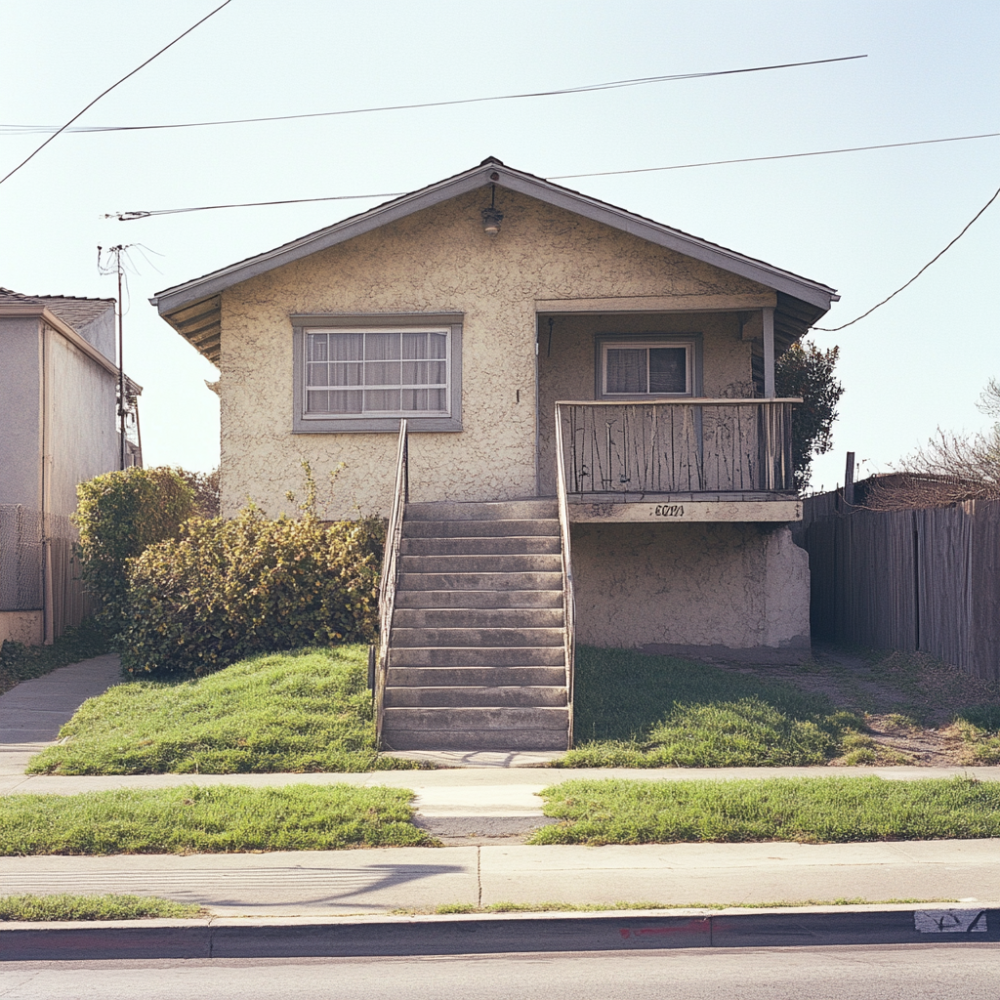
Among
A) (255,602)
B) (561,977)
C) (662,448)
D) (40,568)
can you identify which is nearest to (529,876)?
(561,977)

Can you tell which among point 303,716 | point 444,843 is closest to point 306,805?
point 444,843

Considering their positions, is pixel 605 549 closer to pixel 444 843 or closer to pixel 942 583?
pixel 942 583

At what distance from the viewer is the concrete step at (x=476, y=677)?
11.0m

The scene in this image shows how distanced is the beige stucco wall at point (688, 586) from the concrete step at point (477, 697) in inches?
160

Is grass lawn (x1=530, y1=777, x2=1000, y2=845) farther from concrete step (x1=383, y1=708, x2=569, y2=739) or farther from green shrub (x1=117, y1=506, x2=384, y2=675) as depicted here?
green shrub (x1=117, y1=506, x2=384, y2=675)

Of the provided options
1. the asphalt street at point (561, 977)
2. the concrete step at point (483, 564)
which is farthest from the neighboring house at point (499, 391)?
the asphalt street at point (561, 977)

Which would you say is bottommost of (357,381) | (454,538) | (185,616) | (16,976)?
(16,976)

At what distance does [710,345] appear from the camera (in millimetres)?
15836

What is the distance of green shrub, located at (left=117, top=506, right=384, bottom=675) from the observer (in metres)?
13.1

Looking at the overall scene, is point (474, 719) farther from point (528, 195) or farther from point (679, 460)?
point (528, 195)

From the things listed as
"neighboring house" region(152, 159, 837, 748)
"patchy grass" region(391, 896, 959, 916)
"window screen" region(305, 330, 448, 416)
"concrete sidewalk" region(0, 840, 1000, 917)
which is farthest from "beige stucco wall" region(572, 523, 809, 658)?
"patchy grass" region(391, 896, 959, 916)

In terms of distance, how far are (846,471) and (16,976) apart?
13.8 meters

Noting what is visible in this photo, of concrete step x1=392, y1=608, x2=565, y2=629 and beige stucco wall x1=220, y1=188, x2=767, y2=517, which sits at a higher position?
beige stucco wall x1=220, y1=188, x2=767, y2=517

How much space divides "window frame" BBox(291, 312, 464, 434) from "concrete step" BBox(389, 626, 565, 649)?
3.93 m
